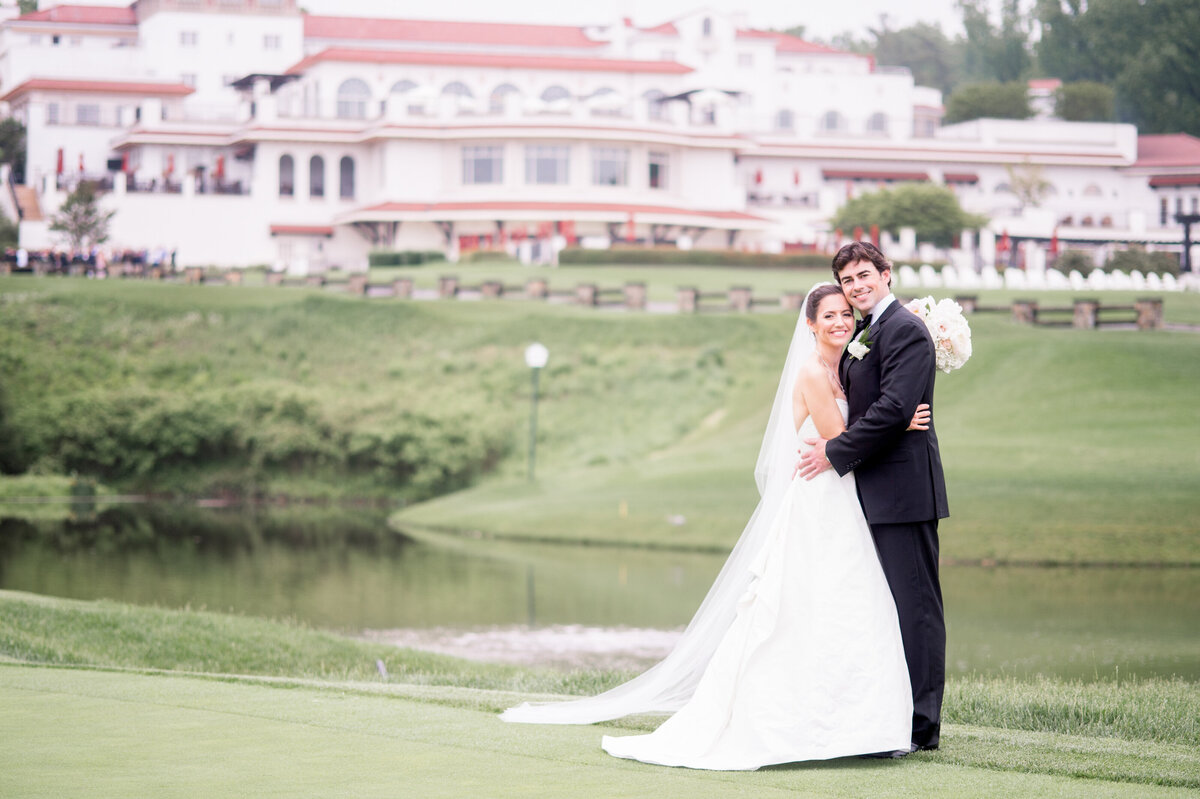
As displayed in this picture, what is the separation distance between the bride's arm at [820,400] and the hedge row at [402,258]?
54.1 metres

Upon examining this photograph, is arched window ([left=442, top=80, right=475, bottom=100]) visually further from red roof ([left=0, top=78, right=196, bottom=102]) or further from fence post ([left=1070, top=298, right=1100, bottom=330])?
fence post ([left=1070, top=298, right=1100, bottom=330])

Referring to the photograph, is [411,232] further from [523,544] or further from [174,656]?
[174,656]

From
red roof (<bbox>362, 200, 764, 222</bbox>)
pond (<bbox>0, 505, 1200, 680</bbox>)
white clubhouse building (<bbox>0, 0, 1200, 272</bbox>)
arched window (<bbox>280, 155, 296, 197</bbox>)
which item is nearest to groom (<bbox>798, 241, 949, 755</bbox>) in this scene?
pond (<bbox>0, 505, 1200, 680</bbox>)

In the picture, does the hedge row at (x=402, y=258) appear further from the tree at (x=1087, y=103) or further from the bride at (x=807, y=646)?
the bride at (x=807, y=646)

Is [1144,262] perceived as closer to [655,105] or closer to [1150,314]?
[1150,314]

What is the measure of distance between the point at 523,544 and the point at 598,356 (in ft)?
46.2

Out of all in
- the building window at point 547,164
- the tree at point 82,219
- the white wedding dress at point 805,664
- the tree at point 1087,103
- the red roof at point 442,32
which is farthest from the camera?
the tree at point 1087,103

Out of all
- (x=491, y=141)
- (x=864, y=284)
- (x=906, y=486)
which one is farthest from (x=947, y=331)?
(x=491, y=141)

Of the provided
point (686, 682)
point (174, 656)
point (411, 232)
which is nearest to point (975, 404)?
point (174, 656)

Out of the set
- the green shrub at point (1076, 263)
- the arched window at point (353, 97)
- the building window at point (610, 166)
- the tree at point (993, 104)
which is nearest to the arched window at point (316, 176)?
the arched window at point (353, 97)

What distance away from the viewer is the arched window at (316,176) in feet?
231

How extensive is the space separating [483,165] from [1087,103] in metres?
46.3

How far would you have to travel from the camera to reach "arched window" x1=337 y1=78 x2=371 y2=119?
245ft

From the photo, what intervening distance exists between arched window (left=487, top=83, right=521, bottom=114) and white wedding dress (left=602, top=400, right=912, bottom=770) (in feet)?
203
